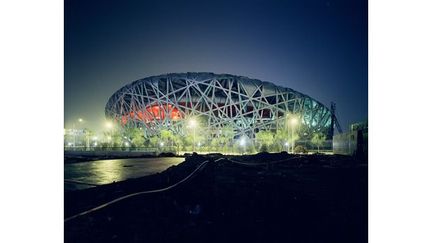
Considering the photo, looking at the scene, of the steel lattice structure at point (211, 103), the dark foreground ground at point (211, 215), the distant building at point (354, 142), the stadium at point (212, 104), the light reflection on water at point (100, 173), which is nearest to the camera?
the dark foreground ground at point (211, 215)

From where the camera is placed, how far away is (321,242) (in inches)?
135

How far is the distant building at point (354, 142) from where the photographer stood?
16703 mm

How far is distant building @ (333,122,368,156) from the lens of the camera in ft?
54.8

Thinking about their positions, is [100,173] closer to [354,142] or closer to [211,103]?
[354,142]

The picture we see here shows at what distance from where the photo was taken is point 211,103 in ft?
151

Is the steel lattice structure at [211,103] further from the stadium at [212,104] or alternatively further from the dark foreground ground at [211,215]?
the dark foreground ground at [211,215]

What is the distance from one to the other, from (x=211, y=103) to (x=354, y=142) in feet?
100

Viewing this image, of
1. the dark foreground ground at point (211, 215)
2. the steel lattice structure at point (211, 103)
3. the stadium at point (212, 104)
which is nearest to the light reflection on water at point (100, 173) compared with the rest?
the dark foreground ground at point (211, 215)

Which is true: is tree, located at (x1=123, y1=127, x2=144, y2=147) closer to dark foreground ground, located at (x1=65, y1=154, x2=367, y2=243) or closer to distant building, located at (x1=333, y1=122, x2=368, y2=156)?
distant building, located at (x1=333, y1=122, x2=368, y2=156)

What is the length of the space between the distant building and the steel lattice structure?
24.4 meters

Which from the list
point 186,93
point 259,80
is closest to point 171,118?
point 186,93
